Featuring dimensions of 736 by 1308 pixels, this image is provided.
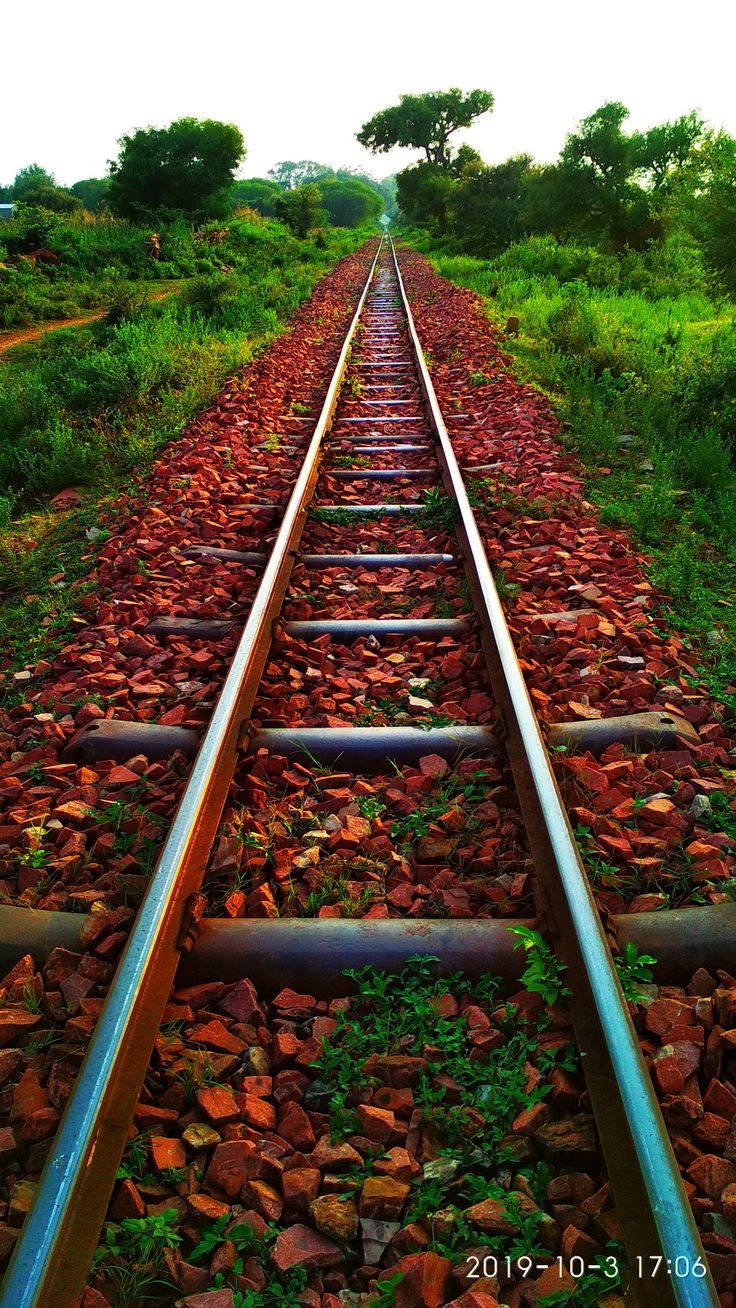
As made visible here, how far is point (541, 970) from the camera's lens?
1.90m

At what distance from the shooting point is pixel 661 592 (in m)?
3.92

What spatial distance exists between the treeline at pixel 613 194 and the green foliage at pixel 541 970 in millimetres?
6915

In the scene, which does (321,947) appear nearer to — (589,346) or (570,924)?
(570,924)

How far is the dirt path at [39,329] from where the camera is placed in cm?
1152

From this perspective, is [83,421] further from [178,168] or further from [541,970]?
[178,168]

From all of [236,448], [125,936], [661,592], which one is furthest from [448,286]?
[125,936]

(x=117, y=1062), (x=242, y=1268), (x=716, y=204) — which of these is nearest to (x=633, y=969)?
(x=242, y=1268)

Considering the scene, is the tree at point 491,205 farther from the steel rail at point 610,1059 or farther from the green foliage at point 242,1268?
the green foliage at point 242,1268

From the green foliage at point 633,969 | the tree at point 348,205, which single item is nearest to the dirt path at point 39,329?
the green foliage at point 633,969

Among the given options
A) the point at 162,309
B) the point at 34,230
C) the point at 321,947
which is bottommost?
the point at 321,947

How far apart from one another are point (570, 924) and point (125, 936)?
107 centimetres

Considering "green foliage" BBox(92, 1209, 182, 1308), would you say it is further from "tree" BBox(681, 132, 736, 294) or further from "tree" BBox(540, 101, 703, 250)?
"tree" BBox(540, 101, 703, 250)

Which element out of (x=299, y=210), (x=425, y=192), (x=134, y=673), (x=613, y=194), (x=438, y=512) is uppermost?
(x=425, y=192)

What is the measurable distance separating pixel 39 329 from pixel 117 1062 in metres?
13.0
